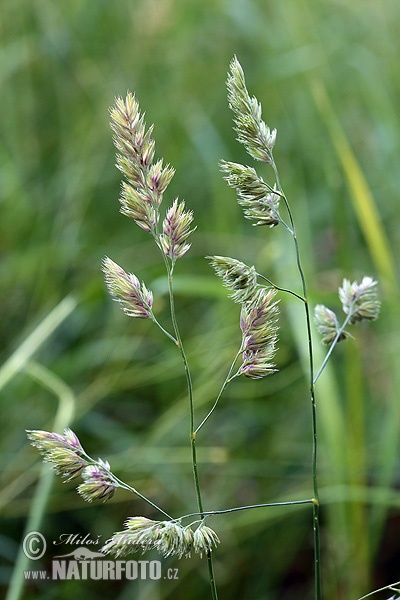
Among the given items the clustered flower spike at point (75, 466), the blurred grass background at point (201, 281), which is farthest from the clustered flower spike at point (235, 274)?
the blurred grass background at point (201, 281)

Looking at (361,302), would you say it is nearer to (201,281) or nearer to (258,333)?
(258,333)

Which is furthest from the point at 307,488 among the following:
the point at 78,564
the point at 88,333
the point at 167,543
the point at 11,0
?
the point at 11,0

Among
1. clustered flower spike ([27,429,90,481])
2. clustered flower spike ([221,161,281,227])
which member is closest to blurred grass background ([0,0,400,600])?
clustered flower spike ([27,429,90,481])

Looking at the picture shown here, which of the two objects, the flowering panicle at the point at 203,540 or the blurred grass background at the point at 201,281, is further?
the blurred grass background at the point at 201,281

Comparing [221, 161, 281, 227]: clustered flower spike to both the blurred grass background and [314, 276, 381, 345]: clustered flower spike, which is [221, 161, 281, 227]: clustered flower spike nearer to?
[314, 276, 381, 345]: clustered flower spike

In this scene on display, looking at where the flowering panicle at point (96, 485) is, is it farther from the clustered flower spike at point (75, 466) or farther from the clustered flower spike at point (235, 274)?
the clustered flower spike at point (235, 274)

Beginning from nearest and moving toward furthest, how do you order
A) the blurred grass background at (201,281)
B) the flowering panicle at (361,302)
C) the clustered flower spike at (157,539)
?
the clustered flower spike at (157,539)
the flowering panicle at (361,302)
the blurred grass background at (201,281)
